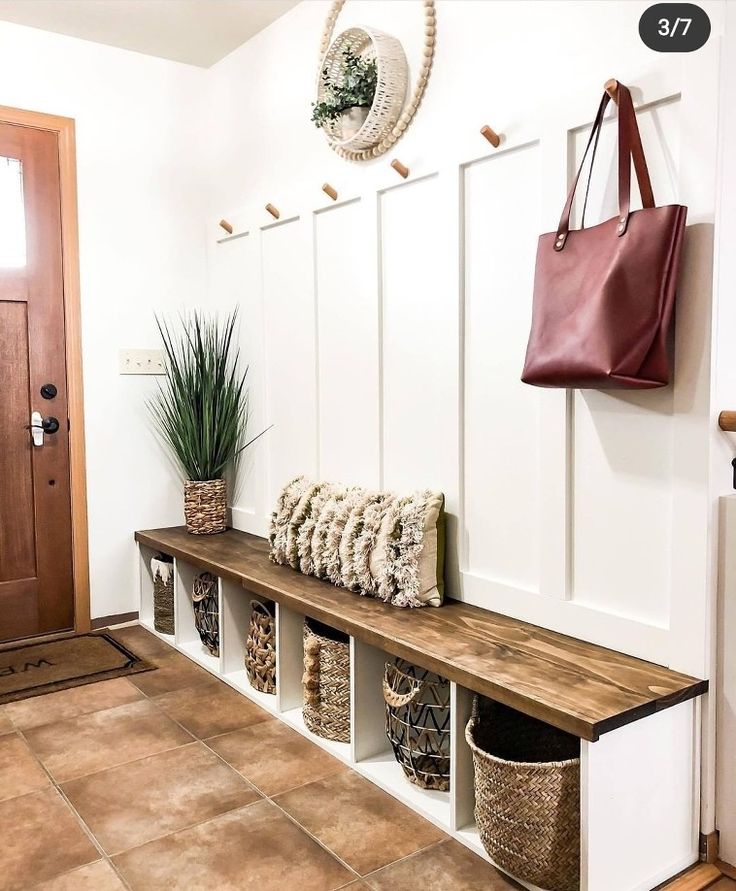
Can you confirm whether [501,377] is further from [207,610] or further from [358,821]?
[207,610]

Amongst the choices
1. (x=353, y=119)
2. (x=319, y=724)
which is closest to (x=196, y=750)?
(x=319, y=724)

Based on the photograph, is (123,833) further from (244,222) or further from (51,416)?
(244,222)

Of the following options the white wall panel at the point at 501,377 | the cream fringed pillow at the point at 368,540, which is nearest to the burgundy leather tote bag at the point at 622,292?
the white wall panel at the point at 501,377

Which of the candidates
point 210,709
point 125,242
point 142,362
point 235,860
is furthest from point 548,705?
point 125,242

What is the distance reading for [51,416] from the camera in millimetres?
3506

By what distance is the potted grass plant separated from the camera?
3.51m

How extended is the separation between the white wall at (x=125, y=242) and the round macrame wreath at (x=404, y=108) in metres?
1.08

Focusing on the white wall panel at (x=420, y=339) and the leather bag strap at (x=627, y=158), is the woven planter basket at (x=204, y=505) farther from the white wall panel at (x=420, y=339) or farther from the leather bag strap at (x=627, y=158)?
the leather bag strap at (x=627, y=158)

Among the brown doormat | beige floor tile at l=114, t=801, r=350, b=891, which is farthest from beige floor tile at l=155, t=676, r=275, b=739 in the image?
beige floor tile at l=114, t=801, r=350, b=891

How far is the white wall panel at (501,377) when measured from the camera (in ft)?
7.45

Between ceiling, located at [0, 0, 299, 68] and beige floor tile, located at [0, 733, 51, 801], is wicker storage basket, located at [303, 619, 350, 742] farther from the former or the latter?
ceiling, located at [0, 0, 299, 68]

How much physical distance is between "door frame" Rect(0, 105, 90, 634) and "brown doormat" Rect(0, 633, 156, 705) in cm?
20

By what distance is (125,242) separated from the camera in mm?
3645

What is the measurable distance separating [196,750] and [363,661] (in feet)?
1.92
